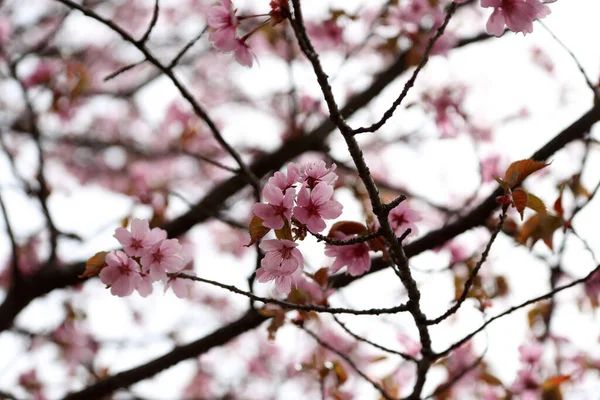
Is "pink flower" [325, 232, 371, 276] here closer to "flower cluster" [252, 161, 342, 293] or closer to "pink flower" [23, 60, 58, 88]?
"flower cluster" [252, 161, 342, 293]

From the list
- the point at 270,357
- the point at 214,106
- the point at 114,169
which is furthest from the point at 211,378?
the point at 214,106

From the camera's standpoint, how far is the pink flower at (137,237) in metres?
1.71

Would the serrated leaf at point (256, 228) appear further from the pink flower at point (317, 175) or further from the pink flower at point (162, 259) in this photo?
the pink flower at point (162, 259)

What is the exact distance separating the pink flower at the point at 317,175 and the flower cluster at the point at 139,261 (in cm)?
46

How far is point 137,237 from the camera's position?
174 cm

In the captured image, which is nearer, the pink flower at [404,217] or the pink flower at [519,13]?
the pink flower at [519,13]

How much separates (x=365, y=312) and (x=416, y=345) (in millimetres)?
1708

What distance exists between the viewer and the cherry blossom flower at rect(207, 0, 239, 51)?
162 cm

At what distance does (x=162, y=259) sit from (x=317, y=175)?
1.82 ft

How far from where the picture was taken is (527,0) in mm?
1591

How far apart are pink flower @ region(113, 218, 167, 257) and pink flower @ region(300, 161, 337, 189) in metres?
0.53

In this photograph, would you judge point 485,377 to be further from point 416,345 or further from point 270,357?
point 270,357

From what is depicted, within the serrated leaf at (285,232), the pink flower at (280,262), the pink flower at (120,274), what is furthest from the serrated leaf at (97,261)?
the serrated leaf at (285,232)

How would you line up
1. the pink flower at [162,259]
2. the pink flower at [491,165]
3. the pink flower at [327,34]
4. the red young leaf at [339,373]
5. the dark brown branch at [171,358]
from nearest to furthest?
the pink flower at [162,259]
the red young leaf at [339,373]
the dark brown branch at [171,358]
the pink flower at [327,34]
the pink flower at [491,165]
